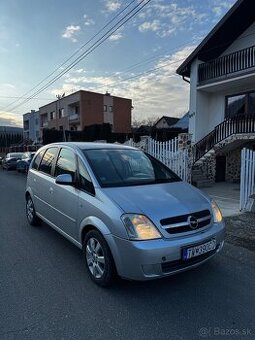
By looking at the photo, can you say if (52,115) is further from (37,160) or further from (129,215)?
(129,215)

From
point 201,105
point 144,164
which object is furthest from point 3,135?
point 144,164

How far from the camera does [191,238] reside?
11.1 ft

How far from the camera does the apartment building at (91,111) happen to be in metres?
49.6

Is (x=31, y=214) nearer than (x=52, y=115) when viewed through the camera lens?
Yes

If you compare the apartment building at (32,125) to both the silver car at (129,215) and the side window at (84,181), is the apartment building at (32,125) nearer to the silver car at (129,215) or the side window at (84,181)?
the silver car at (129,215)

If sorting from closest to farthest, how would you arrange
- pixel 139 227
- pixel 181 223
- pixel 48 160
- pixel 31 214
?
pixel 139 227 < pixel 181 223 < pixel 48 160 < pixel 31 214

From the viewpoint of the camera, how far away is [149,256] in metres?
3.16

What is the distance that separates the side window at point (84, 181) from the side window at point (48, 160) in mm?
1184

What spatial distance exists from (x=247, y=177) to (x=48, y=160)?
4957mm

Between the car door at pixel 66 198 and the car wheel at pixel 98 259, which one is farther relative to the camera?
the car door at pixel 66 198

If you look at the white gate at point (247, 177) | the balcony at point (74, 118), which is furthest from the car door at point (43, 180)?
the balcony at point (74, 118)

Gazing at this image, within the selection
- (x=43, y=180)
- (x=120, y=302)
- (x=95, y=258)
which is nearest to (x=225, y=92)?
(x=43, y=180)

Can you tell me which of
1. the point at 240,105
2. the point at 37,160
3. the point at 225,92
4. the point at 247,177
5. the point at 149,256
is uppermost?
the point at 225,92

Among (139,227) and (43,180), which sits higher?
(43,180)
